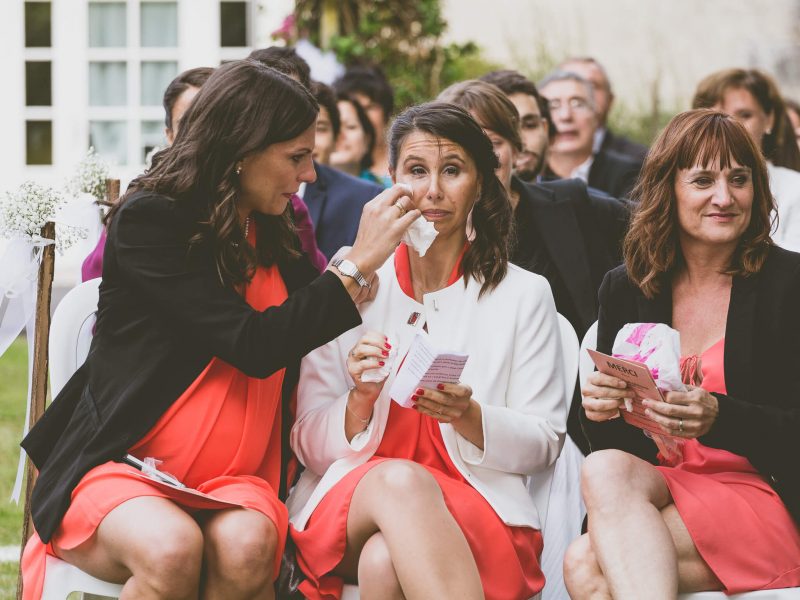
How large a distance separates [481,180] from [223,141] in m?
0.84

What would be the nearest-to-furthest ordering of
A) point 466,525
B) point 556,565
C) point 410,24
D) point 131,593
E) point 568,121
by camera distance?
point 131,593
point 466,525
point 556,565
point 568,121
point 410,24

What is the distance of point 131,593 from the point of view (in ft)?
9.30

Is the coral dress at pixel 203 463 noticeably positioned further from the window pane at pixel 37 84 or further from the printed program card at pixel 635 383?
the window pane at pixel 37 84

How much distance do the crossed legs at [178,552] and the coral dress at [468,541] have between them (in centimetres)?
15

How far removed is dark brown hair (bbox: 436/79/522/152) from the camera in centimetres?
430

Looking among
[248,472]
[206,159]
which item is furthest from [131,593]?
[206,159]

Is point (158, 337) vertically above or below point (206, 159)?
below

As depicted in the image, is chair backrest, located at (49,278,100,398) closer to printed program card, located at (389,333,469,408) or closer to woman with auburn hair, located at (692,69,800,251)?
printed program card, located at (389,333,469,408)

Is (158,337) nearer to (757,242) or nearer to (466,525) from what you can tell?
(466,525)

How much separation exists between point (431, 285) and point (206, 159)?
0.81 metres

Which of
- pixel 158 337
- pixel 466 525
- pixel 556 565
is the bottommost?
pixel 556 565

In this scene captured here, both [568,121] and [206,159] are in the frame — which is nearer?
[206,159]

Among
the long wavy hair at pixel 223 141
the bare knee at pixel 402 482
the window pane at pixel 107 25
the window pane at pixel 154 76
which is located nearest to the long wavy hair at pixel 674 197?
the bare knee at pixel 402 482

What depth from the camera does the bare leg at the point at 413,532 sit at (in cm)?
286
